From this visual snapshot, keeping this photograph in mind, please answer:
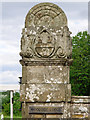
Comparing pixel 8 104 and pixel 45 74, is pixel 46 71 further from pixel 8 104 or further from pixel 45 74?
pixel 8 104

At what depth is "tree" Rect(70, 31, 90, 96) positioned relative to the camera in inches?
864

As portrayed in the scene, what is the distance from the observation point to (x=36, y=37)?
6410 mm

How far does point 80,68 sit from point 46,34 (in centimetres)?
1628

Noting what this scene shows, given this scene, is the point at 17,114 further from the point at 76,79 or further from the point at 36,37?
the point at 76,79

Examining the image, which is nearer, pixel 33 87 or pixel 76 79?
pixel 33 87

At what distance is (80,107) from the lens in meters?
6.36

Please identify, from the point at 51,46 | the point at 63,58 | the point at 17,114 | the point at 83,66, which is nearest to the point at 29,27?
the point at 51,46

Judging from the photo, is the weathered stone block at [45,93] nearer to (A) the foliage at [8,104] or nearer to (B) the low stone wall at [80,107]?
(B) the low stone wall at [80,107]

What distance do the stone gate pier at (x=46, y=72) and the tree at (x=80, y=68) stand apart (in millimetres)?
15428

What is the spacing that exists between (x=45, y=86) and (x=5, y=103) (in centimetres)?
222

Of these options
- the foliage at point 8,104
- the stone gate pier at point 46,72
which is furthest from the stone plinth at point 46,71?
the foliage at point 8,104

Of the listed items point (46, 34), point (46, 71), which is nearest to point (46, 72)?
point (46, 71)

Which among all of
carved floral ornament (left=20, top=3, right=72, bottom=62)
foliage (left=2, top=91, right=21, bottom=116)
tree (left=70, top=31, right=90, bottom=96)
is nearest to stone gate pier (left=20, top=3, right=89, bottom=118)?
carved floral ornament (left=20, top=3, right=72, bottom=62)

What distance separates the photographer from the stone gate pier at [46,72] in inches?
248
